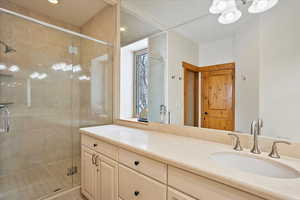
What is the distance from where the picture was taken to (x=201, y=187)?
705 millimetres

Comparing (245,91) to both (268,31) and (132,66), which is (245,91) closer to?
(268,31)

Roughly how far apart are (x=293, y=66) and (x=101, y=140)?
157cm

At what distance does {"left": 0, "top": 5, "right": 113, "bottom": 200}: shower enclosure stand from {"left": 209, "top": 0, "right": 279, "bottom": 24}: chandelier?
153 centimetres

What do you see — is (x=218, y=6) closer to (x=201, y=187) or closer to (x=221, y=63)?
(x=221, y=63)

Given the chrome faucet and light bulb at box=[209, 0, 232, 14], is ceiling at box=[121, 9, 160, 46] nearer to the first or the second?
light bulb at box=[209, 0, 232, 14]

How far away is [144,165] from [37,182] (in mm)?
1847

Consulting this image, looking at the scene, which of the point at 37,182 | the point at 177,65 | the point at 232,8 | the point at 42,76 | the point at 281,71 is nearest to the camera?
the point at 281,71

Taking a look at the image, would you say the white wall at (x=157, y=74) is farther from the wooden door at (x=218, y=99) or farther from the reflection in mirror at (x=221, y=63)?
the wooden door at (x=218, y=99)

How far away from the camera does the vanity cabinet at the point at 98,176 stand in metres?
1.24

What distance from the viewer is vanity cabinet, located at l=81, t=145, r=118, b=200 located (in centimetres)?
124

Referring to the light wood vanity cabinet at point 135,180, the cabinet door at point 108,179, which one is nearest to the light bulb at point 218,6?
the light wood vanity cabinet at point 135,180

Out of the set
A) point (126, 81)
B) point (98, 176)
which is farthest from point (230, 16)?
point (98, 176)

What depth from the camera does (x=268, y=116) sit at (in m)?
0.97

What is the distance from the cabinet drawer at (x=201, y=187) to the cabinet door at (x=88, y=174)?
1011 mm
